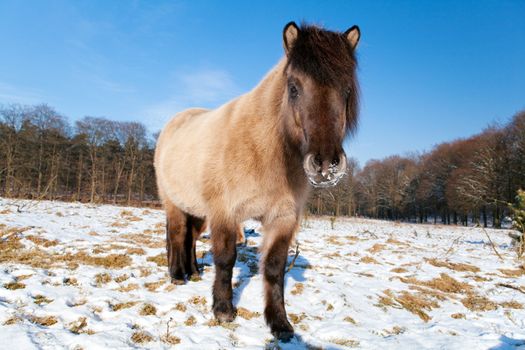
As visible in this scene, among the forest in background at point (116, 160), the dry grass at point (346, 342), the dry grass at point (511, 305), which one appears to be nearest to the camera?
the dry grass at point (346, 342)

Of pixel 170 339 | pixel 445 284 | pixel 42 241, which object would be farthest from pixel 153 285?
pixel 445 284

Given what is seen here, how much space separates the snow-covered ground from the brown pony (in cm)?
47

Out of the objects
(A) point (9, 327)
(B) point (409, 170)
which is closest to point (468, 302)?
(A) point (9, 327)

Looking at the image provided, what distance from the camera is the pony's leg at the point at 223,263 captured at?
143 inches

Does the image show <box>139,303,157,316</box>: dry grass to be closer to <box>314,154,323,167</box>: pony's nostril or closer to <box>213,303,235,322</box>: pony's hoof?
<box>213,303,235,322</box>: pony's hoof

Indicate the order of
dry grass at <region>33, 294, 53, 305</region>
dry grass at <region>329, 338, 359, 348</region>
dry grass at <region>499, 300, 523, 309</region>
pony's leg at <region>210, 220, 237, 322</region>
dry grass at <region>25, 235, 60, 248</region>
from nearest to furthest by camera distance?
1. dry grass at <region>329, 338, 359, 348</region>
2. dry grass at <region>33, 294, 53, 305</region>
3. pony's leg at <region>210, 220, 237, 322</region>
4. dry grass at <region>499, 300, 523, 309</region>
5. dry grass at <region>25, 235, 60, 248</region>

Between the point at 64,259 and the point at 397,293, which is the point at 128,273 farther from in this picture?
the point at 397,293

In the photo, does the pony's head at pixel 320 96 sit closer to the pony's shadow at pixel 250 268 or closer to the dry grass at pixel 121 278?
the pony's shadow at pixel 250 268

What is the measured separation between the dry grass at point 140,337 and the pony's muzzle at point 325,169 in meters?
2.12

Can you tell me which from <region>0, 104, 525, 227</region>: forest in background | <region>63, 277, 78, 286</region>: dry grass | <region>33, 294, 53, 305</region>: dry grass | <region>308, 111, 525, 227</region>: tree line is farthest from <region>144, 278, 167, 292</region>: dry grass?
<region>0, 104, 525, 227</region>: forest in background

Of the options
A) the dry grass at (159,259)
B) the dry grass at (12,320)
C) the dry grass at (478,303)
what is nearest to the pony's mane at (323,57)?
the dry grass at (12,320)

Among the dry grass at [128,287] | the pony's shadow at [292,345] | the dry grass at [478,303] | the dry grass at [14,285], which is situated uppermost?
the dry grass at [14,285]

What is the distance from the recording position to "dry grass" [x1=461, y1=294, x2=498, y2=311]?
4.95m

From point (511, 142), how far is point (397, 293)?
136 ft
